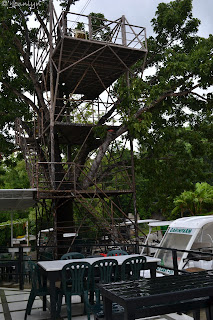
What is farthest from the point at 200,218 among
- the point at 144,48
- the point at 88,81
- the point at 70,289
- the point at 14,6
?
the point at 14,6

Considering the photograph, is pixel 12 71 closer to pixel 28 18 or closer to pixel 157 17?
pixel 28 18

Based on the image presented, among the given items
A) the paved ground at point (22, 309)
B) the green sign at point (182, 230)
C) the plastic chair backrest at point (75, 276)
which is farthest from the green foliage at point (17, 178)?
the plastic chair backrest at point (75, 276)

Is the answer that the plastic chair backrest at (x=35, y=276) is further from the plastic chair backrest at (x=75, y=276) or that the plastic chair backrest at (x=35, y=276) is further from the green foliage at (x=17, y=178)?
the green foliage at (x=17, y=178)

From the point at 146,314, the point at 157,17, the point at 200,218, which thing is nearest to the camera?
the point at 146,314

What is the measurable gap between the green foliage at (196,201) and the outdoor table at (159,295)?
1226 inches

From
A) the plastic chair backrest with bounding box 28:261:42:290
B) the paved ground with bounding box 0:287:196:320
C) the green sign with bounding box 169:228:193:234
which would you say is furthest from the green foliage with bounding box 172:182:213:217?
the plastic chair backrest with bounding box 28:261:42:290

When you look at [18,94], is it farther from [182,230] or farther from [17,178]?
[17,178]

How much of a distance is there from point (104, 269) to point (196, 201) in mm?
29106

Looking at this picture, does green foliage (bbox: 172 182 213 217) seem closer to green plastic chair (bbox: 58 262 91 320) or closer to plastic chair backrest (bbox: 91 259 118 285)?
plastic chair backrest (bbox: 91 259 118 285)

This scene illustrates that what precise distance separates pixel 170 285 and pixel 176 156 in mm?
17753

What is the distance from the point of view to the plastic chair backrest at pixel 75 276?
639 centimetres

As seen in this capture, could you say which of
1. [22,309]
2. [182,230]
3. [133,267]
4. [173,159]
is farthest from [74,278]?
[173,159]

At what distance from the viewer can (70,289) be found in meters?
6.68

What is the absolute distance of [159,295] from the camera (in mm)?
3457
